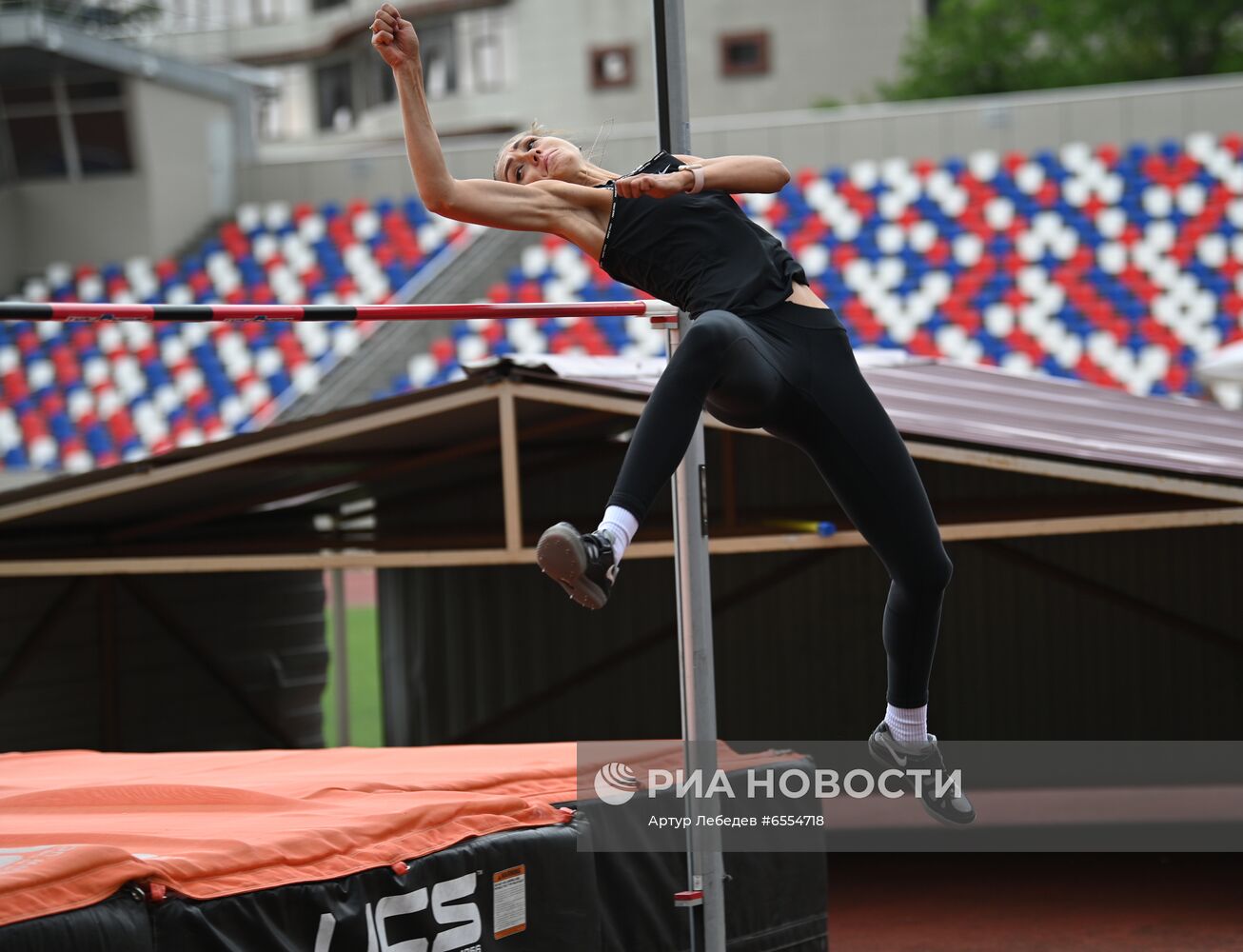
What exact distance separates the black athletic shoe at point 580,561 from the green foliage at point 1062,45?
28.0 meters

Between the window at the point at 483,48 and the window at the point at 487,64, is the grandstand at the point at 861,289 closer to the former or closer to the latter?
the window at the point at 487,64

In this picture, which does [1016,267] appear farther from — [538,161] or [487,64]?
[487,64]

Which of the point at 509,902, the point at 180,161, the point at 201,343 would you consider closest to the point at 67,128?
the point at 180,161

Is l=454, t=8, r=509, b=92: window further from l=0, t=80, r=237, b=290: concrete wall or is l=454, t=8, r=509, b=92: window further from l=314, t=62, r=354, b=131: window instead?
l=0, t=80, r=237, b=290: concrete wall

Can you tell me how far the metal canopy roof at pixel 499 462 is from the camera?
650cm

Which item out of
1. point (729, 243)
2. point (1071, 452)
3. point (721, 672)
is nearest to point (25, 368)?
point (721, 672)

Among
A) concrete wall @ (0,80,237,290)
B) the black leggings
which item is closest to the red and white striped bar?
the black leggings

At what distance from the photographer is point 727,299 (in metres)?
3.36

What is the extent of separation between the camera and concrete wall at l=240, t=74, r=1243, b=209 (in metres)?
17.1

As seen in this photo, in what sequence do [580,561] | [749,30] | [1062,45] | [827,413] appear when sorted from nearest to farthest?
1. [580,561]
2. [827,413]
3. [1062,45]
4. [749,30]

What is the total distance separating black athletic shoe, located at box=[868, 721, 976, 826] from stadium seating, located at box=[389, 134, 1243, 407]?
12.4 m

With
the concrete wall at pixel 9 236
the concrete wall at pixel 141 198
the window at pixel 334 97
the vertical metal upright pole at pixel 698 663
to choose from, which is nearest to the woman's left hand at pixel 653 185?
the vertical metal upright pole at pixel 698 663

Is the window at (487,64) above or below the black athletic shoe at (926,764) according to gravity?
above

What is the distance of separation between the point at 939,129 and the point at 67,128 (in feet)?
34.7
